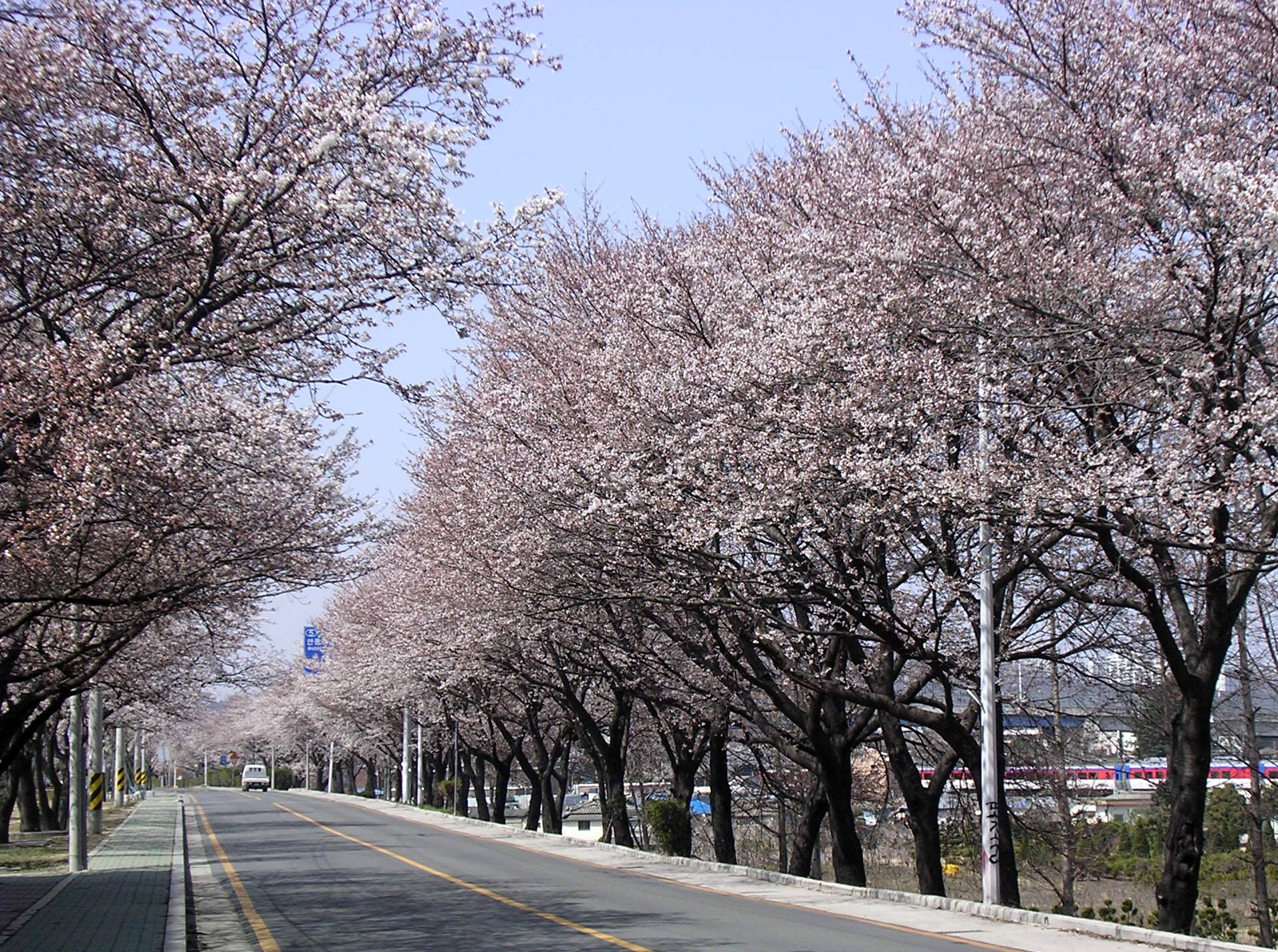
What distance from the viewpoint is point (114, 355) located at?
9.65m

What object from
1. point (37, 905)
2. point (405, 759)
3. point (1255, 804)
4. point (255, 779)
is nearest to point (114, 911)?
point (37, 905)

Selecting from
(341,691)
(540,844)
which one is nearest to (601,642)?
(540,844)

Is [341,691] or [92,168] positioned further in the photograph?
[341,691]

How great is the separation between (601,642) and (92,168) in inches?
760

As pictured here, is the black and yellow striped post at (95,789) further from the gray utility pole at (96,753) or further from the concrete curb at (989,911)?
the concrete curb at (989,911)

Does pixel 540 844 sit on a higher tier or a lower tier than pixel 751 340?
lower

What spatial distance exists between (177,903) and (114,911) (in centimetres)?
91

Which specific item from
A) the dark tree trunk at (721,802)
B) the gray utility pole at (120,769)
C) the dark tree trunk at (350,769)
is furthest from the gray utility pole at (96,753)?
the dark tree trunk at (350,769)

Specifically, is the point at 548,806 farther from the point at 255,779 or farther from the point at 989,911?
the point at 255,779

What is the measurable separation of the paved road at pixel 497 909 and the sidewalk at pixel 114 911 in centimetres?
104

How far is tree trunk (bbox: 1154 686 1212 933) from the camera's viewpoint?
1467 cm

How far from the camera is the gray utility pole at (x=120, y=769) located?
185 feet

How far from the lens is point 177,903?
16828mm

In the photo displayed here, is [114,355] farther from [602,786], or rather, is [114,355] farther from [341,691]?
[341,691]
